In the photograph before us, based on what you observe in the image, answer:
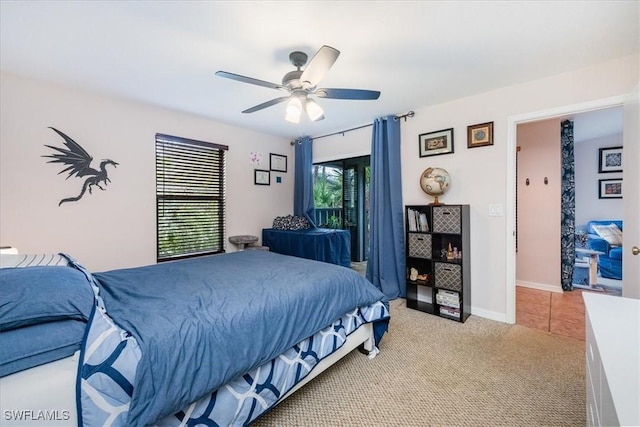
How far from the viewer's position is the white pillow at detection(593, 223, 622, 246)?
414 cm

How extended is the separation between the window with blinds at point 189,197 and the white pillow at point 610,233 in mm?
5799

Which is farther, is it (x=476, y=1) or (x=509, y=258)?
(x=509, y=258)

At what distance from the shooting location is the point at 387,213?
355cm

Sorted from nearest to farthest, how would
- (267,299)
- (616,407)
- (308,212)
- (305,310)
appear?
(616,407), (267,299), (305,310), (308,212)

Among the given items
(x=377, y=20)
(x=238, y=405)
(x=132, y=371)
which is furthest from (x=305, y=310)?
(x=377, y=20)

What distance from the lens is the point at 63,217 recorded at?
2.65 m

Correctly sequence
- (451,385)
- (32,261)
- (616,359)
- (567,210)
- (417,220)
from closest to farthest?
(616,359) → (32,261) → (451,385) → (417,220) → (567,210)

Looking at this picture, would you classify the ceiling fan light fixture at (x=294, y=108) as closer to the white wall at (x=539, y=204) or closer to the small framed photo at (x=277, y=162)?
the small framed photo at (x=277, y=162)

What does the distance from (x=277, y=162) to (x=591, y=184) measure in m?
5.60

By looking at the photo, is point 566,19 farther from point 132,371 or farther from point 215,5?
point 132,371

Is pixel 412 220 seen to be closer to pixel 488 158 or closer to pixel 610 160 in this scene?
pixel 488 158

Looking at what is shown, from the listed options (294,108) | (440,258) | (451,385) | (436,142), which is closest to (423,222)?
(440,258)

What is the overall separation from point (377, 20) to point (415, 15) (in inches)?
8.9

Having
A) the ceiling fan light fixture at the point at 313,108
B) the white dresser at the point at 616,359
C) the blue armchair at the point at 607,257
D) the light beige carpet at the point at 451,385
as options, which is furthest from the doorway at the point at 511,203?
the blue armchair at the point at 607,257
